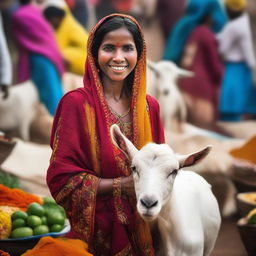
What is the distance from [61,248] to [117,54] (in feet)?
3.14

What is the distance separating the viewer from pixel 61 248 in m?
3.44

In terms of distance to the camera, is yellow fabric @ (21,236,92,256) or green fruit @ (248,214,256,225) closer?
yellow fabric @ (21,236,92,256)

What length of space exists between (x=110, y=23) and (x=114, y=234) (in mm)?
964

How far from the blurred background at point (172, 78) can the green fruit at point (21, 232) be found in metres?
1.51

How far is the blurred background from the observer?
7754mm

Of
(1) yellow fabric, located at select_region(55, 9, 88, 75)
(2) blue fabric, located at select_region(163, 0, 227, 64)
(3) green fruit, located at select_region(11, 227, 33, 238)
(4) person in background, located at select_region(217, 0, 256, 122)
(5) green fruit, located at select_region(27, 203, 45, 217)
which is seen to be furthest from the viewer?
(4) person in background, located at select_region(217, 0, 256, 122)

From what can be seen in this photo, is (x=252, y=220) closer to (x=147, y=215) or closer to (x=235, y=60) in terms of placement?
(x=147, y=215)

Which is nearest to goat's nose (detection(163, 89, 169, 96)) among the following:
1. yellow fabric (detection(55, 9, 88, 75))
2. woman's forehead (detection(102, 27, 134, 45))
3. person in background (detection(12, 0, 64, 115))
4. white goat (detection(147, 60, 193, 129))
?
white goat (detection(147, 60, 193, 129))

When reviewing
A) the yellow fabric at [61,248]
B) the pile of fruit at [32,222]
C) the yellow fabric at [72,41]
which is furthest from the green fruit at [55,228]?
the yellow fabric at [72,41]

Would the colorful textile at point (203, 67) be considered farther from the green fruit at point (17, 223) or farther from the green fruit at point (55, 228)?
the green fruit at point (17, 223)

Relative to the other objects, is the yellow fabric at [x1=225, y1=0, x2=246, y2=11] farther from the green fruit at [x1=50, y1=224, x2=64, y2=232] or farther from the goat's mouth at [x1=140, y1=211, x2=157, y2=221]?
the goat's mouth at [x1=140, y1=211, x2=157, y2=221]

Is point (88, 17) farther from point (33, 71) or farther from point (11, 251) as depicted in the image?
point (11, 251)

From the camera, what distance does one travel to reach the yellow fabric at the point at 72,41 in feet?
28.0

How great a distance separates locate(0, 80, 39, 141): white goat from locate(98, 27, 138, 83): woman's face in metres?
4.72
